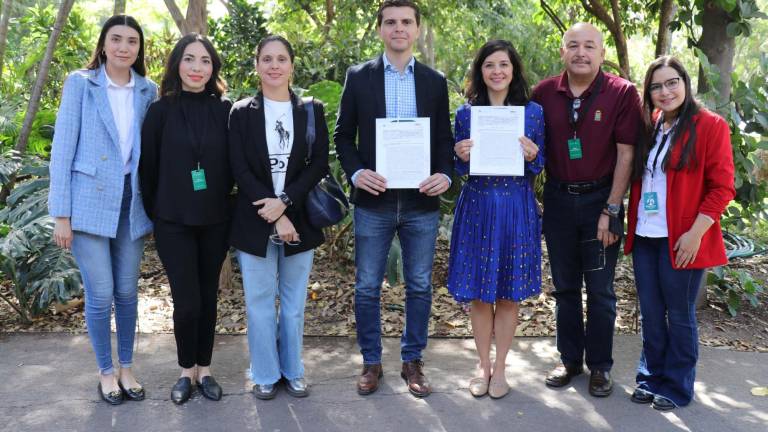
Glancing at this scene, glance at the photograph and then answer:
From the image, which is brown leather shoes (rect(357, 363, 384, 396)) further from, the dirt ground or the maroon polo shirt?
the maroon polo shirt

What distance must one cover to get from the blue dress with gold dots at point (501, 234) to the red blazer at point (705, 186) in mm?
727

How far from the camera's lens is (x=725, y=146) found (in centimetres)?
359

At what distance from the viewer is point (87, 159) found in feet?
11.7

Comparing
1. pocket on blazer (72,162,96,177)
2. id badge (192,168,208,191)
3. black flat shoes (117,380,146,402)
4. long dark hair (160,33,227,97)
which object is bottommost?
black flat shoes (117,380,146,402)

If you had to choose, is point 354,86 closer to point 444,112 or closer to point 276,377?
point 444,112

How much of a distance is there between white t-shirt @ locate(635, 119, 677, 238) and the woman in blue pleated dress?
59cm

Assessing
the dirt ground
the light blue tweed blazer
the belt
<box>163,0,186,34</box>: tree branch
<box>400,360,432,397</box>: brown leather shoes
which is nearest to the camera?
the light blue tweed blazer

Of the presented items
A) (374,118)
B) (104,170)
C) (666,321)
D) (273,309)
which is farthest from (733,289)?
(104,170)

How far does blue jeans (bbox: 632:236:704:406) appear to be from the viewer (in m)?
3.78

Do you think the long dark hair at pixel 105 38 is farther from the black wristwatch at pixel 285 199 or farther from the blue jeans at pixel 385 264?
the blue jeans at pixel 385 264

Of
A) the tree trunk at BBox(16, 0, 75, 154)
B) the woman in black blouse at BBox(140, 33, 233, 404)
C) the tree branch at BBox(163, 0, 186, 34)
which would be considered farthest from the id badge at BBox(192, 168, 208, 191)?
the tree branch at BBox(163, 0, 186, 34)

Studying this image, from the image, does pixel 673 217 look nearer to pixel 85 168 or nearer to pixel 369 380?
pixel 369 380

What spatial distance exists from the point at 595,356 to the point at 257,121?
245 centimetres

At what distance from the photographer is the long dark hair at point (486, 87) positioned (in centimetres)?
375
